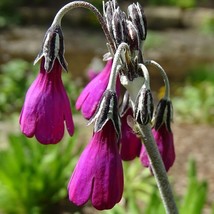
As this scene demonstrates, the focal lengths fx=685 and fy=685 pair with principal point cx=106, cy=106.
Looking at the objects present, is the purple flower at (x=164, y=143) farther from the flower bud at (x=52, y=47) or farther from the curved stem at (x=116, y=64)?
the flower bud at (x=52, y=47)

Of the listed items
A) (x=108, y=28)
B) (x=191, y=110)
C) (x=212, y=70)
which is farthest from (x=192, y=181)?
(x=212, y=70)

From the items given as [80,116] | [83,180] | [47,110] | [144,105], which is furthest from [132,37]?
[80,116]

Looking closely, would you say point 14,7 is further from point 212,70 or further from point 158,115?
point 158,115

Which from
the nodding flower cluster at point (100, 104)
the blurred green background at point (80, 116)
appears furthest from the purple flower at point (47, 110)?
the blurred green background at point (80, 116)

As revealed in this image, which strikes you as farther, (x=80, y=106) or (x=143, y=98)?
(x=80, y=106)

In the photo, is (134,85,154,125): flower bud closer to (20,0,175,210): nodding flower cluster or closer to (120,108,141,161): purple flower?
(20,0,175,210): nodding flower cluster

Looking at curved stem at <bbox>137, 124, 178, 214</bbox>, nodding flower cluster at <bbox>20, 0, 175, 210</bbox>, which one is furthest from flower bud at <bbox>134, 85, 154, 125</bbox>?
curved stem at <bbox>137, 124, 178, 214</bbox>

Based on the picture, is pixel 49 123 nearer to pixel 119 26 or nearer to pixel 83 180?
pixel 83 180
